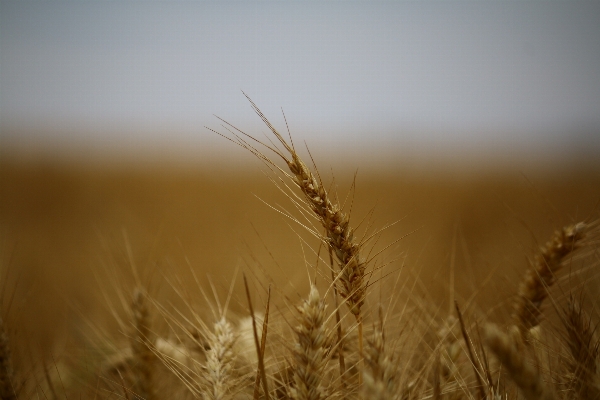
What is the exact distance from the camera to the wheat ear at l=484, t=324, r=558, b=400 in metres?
0.61

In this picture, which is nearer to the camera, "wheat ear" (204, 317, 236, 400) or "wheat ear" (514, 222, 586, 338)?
"wheat ear" (204, 317, 236, 400)

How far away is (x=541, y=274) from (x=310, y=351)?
93cm

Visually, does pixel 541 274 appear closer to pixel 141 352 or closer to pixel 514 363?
pixel 514 363

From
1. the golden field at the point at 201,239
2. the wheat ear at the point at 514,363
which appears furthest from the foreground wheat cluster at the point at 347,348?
the golden field at the point at 201,239

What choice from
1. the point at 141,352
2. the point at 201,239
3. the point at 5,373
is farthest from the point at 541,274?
the point at 201,239

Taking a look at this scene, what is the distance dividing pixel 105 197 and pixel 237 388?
6431 mm

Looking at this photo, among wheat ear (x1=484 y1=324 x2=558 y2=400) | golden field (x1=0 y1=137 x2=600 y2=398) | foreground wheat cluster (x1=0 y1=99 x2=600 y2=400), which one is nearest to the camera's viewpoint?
wheat ear (x1=484 y1=324 x2=558 y2=400)

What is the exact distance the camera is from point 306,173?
0.92m

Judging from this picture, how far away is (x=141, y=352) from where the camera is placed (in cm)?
122

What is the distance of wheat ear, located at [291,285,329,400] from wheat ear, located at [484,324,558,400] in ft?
1.25

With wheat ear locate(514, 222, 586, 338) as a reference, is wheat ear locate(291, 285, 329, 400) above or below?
below

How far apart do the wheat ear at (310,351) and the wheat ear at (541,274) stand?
77cm

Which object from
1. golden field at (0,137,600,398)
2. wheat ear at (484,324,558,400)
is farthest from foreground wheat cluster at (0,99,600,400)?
golden field at (0,137,600,398)

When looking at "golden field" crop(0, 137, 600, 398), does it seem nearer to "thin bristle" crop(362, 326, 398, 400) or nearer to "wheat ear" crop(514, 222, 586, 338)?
"wheat ear" crop(514, 222, 586, 338)
